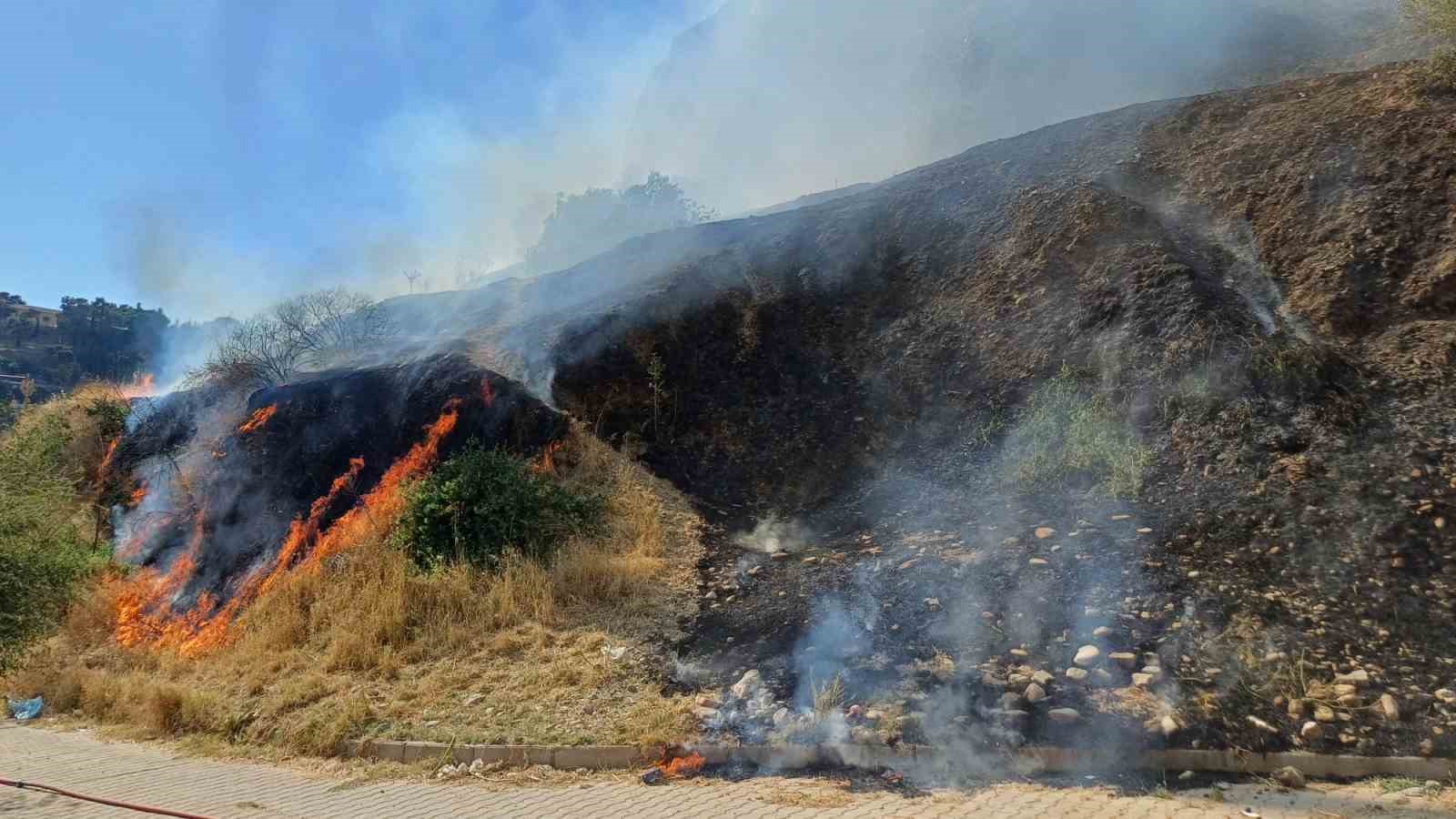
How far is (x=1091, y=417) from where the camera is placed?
8.02 meters

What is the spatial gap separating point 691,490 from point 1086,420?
16.0 ft

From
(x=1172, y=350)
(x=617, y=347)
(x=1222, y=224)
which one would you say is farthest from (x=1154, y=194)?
(x=617, y=347)

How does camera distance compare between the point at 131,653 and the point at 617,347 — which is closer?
the point at 131,653

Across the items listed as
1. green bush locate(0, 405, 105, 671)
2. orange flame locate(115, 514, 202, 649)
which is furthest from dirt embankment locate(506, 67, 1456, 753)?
green bush locate(0, 405, 105, 671)

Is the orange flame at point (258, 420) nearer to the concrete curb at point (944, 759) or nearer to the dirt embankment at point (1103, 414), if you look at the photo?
the dirt embankment at point (1103, 414)

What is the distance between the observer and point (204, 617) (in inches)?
384

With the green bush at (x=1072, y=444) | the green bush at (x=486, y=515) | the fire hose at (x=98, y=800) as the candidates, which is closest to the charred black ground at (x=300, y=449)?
the green bush at (x=486, y=515)

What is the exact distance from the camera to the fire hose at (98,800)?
4762 millimetres

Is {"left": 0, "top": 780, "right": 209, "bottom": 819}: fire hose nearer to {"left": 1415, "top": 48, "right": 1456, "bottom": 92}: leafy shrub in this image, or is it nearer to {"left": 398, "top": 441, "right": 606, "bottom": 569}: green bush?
{"left": 398, "top": 441, "right": 606, "bottom": 569}: green bush

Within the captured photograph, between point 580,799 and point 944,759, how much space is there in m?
2.26

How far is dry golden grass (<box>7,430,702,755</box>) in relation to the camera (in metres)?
5.90

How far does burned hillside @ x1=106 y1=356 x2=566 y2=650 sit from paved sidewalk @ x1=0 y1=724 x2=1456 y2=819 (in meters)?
3.25

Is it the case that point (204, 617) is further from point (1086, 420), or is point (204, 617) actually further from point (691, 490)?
point (1086, 420)

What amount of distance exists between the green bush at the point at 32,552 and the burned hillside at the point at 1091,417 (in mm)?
6196
